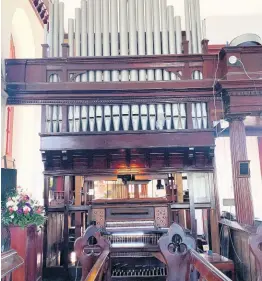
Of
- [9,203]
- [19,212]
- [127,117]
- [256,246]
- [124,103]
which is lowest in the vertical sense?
[256,246]

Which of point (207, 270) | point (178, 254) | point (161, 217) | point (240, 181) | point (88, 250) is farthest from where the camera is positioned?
point (161, 217)

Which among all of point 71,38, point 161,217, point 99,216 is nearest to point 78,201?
point 99,216

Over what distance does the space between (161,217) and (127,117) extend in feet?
6.68

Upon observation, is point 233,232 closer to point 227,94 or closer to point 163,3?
point 227,94

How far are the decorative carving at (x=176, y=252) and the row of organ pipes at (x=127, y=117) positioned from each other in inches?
108

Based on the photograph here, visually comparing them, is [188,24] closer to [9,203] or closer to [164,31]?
[164,31]

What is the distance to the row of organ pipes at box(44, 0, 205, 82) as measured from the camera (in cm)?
523

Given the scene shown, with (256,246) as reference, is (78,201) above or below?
above

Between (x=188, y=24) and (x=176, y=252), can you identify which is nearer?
(x=176, y=252)

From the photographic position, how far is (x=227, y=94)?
496cm

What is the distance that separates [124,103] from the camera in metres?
5.24

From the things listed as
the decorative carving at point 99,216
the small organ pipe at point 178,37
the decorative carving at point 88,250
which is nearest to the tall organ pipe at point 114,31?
the small organ pipe at point 178,37

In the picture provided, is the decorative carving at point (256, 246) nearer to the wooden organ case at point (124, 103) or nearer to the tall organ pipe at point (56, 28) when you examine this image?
the wooden organ case at point (124, 103)

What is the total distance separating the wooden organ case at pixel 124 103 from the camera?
512 cm
